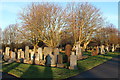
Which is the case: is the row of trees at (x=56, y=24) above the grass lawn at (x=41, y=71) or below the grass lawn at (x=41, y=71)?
above

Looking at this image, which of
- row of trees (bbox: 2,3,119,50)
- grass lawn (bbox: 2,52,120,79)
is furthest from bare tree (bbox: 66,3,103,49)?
grass lawn (bbox: 2,52,120,79)

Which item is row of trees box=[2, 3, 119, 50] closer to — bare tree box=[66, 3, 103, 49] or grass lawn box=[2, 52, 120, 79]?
bare tree box=[66, 3, 103, 49]

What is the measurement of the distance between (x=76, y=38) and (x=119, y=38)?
20.2 meters

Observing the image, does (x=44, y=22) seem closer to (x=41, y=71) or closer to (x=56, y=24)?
(x=56, y=24)

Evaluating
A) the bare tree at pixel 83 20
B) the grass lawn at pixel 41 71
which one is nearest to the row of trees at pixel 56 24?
the bare tree at pixel 83 20

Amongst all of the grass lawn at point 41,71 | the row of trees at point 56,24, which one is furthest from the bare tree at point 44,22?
the grass lawn at point 41,71

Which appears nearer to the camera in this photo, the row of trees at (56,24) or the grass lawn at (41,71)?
the grass lawn at (41,71)

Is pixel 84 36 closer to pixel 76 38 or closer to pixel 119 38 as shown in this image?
pixel 76 38

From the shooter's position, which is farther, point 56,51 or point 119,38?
point 119,38

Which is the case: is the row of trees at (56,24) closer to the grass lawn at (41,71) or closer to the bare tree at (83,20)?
the bare tree at (83,20)

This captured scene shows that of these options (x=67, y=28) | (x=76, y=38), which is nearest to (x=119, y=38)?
(x=76, y=38)

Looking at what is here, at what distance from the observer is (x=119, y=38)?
1718 inches

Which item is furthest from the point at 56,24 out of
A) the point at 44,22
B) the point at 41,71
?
the point at 41,71

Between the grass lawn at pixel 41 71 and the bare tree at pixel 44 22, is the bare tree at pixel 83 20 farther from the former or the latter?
the grass lawn at pixel 41 71
